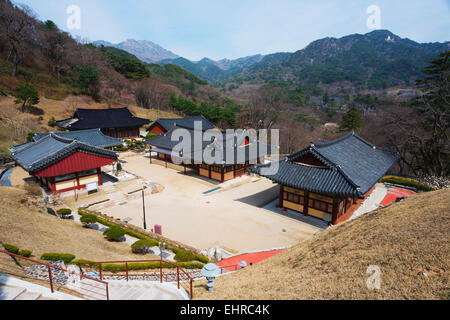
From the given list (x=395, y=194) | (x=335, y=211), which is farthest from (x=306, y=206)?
(x=395, y=194)

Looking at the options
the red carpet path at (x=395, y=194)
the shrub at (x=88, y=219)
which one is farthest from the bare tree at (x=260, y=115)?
the shrub at (x=88, y=219)

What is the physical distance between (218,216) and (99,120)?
34654mm

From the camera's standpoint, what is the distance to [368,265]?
23.7 feet

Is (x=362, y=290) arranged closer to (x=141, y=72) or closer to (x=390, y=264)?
(x=390, y=264)

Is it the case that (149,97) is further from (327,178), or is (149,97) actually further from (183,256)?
(183,256)

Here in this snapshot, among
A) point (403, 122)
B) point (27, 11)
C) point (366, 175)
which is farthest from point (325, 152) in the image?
point (27, 11)

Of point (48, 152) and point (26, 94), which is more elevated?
point (26, 94)

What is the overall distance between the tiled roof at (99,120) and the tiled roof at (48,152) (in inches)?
709

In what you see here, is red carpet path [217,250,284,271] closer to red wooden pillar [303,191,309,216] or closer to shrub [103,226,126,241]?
red wooden pillar [303,191,309,216]

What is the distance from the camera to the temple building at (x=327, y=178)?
16.7 meters

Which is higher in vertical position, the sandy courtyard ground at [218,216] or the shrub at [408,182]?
the shrub at [408,182]

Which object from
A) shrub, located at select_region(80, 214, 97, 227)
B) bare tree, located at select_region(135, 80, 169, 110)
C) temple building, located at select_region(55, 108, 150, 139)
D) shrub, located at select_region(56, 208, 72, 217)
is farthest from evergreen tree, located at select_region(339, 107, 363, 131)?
bare tree, located at select_region(135, 80, 169, 110)

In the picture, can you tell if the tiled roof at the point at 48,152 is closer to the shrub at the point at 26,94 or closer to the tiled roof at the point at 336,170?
the tiled roof at the point at 336,170

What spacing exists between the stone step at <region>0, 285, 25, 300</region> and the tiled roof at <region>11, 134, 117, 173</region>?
15.6 metres
